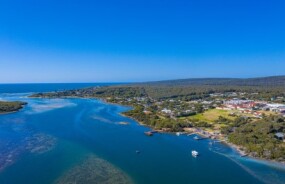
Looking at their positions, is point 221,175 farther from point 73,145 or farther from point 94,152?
point 73,145

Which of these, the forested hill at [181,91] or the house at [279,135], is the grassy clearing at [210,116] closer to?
the house at [279,135]

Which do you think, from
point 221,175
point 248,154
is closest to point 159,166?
point 221,175

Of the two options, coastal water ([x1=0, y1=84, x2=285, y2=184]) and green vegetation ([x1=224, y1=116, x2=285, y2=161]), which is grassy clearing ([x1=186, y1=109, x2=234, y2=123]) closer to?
green vegetation ([x1=224, y1=116, x2=285, y2=161])

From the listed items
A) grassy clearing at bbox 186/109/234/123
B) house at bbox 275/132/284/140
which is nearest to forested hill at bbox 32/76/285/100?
grassy clearing at bbox 186/109/234/123

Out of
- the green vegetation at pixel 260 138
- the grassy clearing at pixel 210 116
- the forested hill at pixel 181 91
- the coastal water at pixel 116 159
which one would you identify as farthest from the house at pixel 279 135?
the forested hill at pixel 181 91

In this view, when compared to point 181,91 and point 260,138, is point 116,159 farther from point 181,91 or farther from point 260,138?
point 181,91

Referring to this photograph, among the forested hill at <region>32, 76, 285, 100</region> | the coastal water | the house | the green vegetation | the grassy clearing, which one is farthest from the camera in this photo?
the forested hill at <region>32, 76, 285, 100</region>

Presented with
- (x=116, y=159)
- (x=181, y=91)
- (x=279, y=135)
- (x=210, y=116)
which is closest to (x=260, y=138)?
(x=279, y=135)

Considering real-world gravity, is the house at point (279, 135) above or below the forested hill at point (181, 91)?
below
